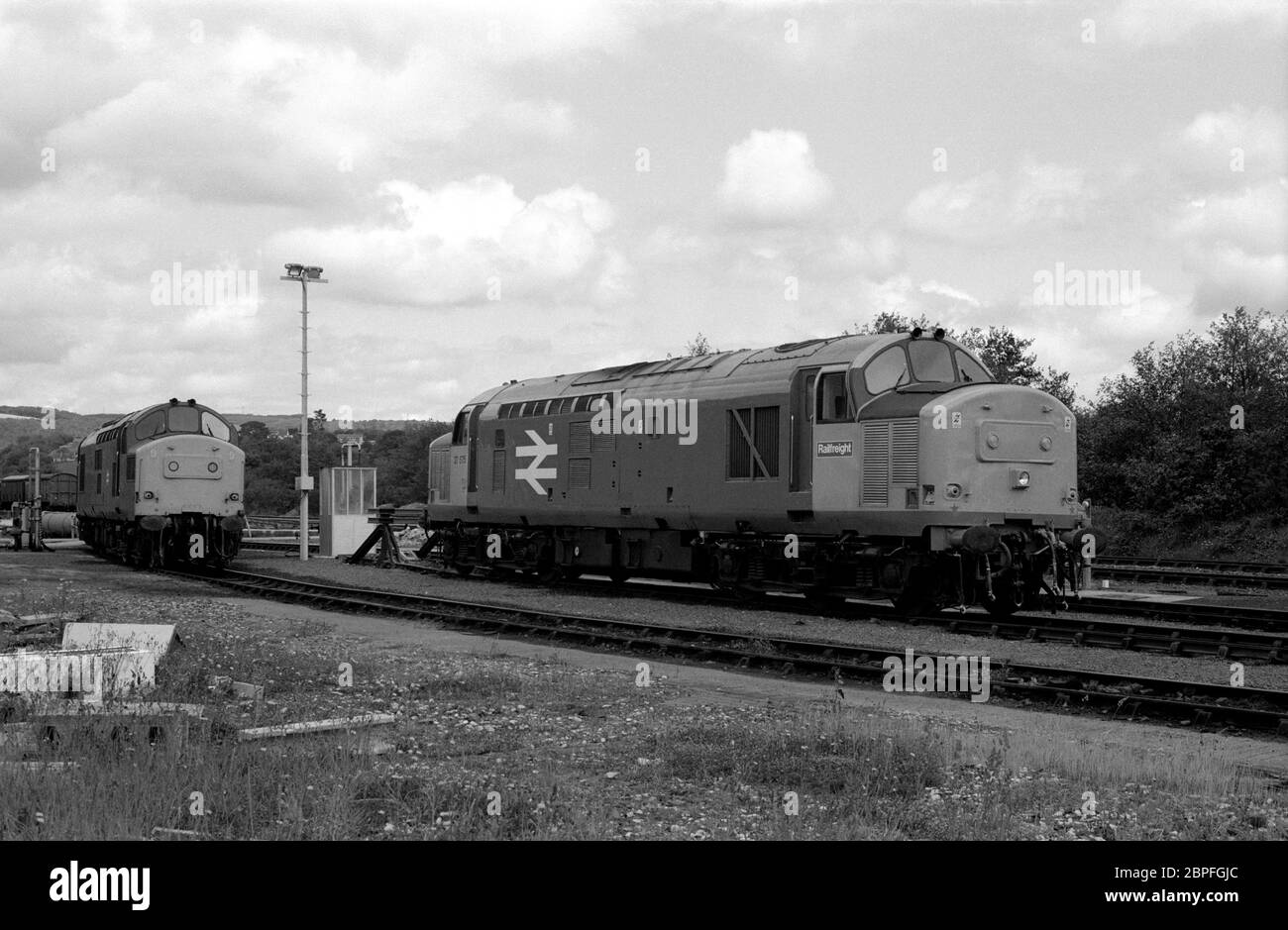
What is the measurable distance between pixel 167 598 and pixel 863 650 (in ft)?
49.5

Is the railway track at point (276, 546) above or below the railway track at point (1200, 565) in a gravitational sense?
above

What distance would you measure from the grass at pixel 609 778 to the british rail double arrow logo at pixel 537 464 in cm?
1475

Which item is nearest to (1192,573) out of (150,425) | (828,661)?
(828,661)

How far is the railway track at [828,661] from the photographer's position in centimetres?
1159

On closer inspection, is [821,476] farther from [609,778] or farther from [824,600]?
[609,778]

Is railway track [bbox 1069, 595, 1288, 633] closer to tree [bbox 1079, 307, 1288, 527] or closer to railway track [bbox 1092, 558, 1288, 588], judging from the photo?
railway track [bbox 1092, 558, 1288, 588]

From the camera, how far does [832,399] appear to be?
64.7 ft

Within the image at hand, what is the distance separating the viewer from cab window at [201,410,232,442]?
33.6 m

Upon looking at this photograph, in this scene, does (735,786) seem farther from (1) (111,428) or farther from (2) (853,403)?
(1) (111,428)

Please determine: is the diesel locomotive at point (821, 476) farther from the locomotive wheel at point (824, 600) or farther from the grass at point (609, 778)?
the grass at point (609, 778)

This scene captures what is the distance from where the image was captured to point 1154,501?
41438mm

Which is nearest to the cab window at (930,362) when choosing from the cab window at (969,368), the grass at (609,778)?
the cab window at (969,368)

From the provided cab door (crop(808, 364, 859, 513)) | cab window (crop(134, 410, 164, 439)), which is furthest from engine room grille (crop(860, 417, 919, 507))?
cab window (crop(134, 410, 164, 439))
